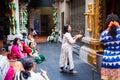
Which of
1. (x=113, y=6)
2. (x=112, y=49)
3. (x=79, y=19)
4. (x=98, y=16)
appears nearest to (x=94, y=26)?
(x=98, y=16)

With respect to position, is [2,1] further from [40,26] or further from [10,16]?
[40,26]

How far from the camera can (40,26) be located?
114 ft

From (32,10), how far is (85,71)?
80.5ft

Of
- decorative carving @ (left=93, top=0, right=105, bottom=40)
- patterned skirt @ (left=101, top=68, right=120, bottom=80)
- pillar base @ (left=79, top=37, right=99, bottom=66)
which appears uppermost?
decorative carving @ (left=93, top=0, right=105, bottom=40)

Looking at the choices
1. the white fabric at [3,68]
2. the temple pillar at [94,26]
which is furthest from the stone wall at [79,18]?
the white fabric at [3,68]

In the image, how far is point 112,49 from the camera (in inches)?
203

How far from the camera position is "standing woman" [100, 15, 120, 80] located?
5094 millimetres

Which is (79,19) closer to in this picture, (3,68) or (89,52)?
(89,52)

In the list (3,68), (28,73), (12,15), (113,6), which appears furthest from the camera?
(12,15)

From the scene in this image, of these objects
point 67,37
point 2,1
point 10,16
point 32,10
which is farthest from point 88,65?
point 32,10

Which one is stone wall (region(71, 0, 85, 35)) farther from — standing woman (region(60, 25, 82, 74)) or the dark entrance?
standing woman (region(60, 25, 82, 74))

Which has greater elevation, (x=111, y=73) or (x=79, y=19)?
(x=79, y=19)

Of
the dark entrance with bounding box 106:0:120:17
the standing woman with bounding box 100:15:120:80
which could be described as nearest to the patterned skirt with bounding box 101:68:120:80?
the standing woman with bounding box 100:15:120:80

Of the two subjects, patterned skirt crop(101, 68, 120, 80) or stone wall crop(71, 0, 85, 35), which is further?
stone wall crop(71, 0, 85, 35)
